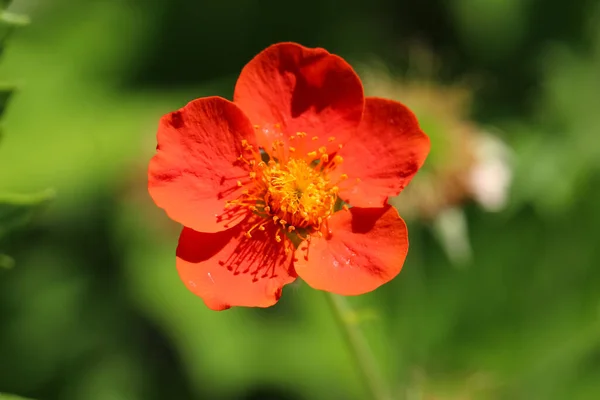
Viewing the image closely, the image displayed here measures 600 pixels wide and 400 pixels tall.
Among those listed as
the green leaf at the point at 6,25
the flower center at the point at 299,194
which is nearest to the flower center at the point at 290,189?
the flower center at the point at 299,194

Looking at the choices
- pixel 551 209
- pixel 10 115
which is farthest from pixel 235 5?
pixel 551 209

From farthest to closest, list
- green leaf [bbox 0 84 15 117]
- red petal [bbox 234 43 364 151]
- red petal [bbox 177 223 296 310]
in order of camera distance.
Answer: red petal [bbox 234 43 364 151]
red petal [bbox 177 223 296 310]
green leaf [bbox 0 84 15 117]

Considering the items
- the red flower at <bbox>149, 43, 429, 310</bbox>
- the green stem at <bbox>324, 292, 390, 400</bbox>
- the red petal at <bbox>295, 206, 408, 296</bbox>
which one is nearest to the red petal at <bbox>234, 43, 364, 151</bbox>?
the red flower at <bbox>149, 43, 429, 310</bbox>

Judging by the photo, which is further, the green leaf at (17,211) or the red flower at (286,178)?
the red flower at (286,178)

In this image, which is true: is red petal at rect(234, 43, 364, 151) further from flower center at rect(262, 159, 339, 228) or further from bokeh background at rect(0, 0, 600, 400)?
bokeh background at rect(0, 0, 600, 400)

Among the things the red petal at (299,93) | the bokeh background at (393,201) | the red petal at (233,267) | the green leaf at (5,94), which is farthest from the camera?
the bokeh background at (393,201)

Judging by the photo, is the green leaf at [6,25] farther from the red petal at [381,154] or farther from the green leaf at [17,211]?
the red petal at [381,154]

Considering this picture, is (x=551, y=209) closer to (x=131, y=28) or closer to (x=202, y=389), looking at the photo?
(x=202, y=389)

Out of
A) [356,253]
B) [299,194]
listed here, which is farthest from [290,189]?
[356,253]
